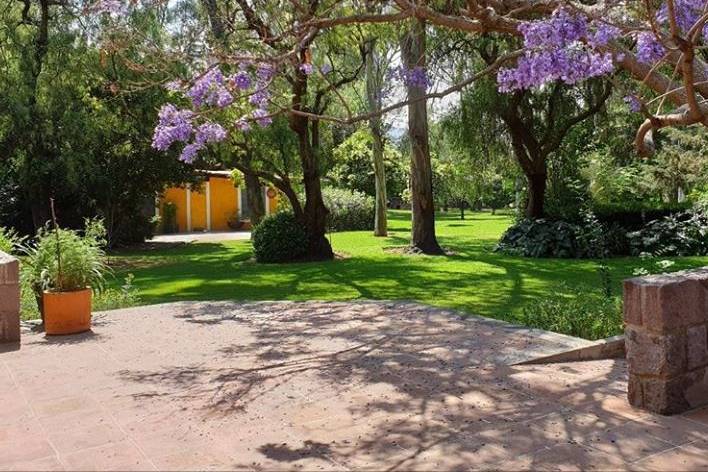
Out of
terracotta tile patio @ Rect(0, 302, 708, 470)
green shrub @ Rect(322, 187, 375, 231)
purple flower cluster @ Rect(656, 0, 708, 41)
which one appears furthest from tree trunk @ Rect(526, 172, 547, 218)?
green shrub @ Rect(322, 187, 375, 231)

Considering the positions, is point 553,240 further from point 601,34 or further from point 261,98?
point 601,34

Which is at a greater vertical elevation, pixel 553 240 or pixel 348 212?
pixel 348 212

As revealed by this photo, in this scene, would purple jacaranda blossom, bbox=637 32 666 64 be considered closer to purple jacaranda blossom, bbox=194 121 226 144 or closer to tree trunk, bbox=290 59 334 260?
purple jacaranda blossom, bbox=194 121 226 144

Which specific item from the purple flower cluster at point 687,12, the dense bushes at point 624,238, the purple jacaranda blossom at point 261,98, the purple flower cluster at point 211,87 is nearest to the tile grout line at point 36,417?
the purple flower cluster at point 211,87

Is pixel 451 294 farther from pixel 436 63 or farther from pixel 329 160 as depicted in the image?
pixel 329 160

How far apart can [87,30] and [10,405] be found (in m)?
13.2

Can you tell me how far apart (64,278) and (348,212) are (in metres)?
22.5

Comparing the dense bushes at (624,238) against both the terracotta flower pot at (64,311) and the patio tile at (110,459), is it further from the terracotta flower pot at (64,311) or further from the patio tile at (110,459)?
the patio tile at (110,459)

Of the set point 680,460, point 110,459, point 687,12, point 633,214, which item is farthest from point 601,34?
point 633,214

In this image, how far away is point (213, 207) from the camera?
112 feet

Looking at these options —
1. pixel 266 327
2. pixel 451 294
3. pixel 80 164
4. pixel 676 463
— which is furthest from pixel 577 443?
pixel 80 164

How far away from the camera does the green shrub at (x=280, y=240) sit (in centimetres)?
1669

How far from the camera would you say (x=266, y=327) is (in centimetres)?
798

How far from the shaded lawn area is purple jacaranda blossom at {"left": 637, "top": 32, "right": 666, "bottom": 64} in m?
3.59
